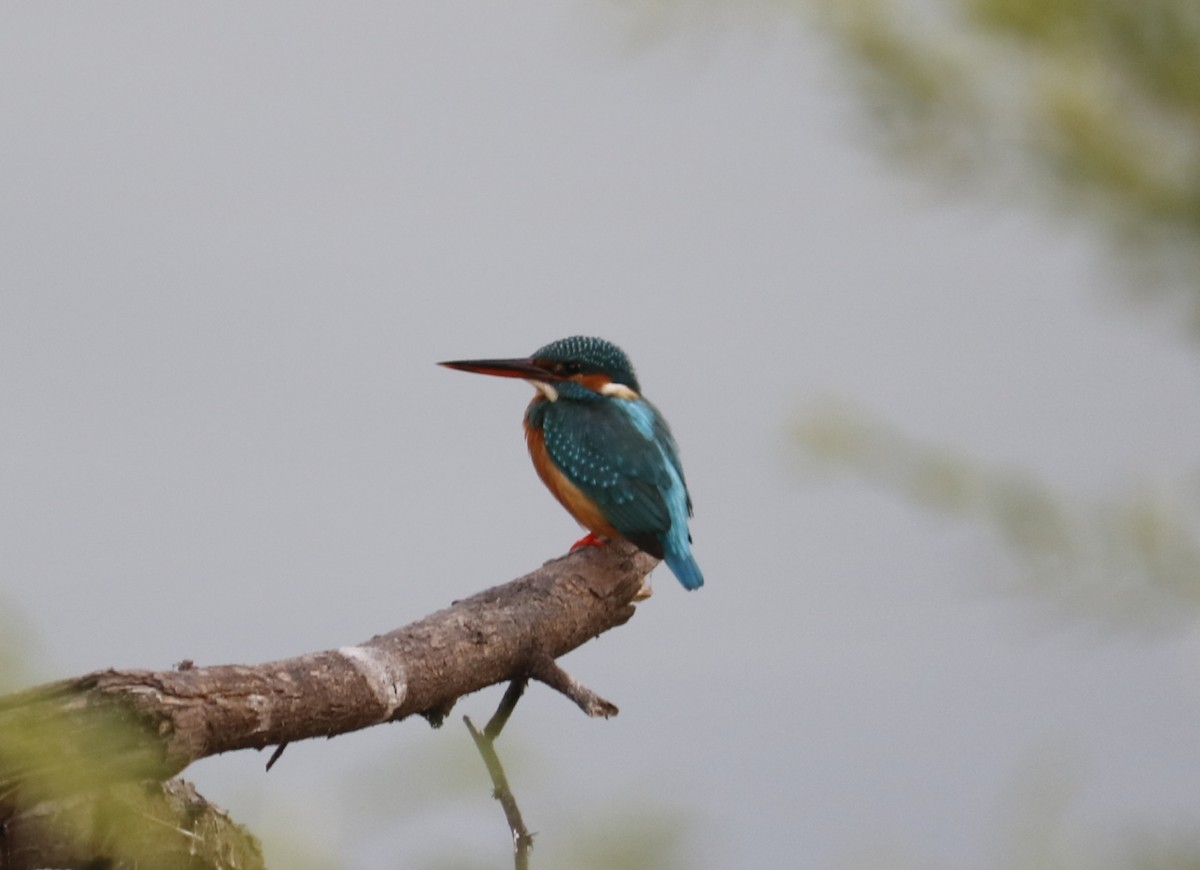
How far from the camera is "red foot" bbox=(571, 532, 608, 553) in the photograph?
351 cm

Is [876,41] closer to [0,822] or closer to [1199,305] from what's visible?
[1199,305]

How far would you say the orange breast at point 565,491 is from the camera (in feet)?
11.5

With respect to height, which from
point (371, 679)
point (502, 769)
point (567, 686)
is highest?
point (567, 686)

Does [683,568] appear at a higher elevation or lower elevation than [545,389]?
lower

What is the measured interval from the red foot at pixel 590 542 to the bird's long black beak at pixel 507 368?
0.61 meters

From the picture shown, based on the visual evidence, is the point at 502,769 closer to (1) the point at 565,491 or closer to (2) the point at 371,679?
(2) the point at 371,679

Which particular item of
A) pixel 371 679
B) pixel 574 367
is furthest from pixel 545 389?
pixel 371 679

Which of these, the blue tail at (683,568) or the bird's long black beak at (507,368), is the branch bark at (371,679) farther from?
the bird's long black beak at (507,368)

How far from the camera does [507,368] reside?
4.05m

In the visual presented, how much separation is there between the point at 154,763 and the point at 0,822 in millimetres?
512

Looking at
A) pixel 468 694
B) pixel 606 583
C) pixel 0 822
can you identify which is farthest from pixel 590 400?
pixel 0 822

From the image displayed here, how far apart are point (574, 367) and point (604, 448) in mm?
530

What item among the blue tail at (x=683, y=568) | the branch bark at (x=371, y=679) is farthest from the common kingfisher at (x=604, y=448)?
the branch bark at (x=371, y=679)

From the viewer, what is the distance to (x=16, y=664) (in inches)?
18.9
